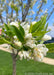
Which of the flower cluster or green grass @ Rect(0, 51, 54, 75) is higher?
green grass @ Rect(0, 51, 54, 75)

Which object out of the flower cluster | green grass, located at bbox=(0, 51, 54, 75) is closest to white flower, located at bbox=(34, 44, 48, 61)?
the flower cluster

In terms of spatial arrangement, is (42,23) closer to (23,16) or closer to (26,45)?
(26,45)

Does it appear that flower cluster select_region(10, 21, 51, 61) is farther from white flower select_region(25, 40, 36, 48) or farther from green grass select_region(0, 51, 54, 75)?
green grass select_region(0, 51, 54, 75)

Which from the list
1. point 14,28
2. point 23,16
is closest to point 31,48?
point 14,28

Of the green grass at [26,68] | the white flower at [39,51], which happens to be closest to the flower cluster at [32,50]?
the white flower at [39,51]

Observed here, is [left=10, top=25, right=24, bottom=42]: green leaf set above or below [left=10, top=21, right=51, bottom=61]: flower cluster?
above

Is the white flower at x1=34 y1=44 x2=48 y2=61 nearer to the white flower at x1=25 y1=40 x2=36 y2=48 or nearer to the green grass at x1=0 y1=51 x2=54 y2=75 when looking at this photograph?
the white flower at x1=25 y1=40 x2=36 y2=48

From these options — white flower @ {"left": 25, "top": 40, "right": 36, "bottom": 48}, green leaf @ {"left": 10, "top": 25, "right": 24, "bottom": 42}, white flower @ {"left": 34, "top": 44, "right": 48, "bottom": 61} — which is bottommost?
white flower @ {"left": 34, "top": 44, "right": 48, "bottom": 61}

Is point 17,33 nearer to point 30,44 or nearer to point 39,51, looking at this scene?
point 30,44

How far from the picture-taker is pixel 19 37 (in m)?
1.96

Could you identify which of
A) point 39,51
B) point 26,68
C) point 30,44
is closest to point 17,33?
point 30,44

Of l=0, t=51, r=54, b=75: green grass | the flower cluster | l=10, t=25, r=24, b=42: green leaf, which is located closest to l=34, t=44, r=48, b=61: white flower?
the flower cluster

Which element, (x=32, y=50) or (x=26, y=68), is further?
(x=26, y=68)

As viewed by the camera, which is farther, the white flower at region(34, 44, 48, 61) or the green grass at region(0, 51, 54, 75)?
the green grass at region(0, 51, 54, 75)
